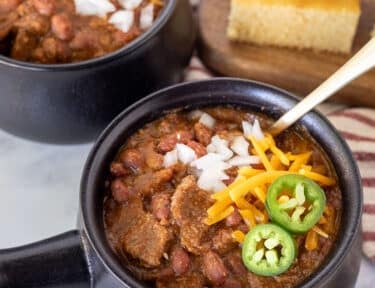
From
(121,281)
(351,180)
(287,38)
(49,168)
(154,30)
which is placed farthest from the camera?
(287,38)

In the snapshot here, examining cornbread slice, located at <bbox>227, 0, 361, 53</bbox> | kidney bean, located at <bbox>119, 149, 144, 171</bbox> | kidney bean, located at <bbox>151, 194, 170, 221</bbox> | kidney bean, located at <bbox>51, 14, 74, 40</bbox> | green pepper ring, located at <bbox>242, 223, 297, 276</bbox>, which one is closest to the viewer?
green pepper ring, located at <bbox>242, 223, 297, 276</bbox>

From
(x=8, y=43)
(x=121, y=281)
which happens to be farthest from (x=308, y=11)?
(x=121, y=281)

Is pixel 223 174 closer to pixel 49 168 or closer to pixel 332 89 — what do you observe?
pixel 332 89

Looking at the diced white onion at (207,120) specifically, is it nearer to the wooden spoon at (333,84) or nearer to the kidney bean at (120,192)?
the wooden spoon at (333,84)

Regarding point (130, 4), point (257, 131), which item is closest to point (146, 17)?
point (130, 4)

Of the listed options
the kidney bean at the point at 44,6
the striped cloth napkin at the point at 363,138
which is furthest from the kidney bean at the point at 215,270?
the kidney bean at the point at 44,6

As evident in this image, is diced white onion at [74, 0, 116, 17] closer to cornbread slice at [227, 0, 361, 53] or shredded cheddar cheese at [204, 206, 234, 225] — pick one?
cornbread slice at [227, 0, 361, 53]

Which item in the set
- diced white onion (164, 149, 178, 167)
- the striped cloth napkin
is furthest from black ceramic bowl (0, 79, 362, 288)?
the striped cloth napkin
